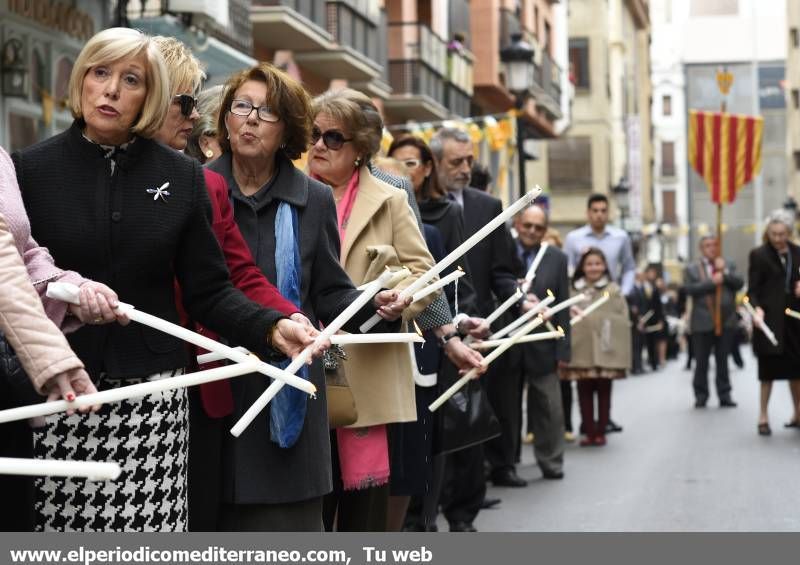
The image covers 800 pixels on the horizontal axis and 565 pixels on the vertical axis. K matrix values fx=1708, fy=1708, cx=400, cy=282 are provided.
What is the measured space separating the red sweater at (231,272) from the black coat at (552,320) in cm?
746

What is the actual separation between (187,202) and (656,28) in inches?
4407

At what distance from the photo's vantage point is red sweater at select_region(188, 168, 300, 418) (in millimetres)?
4809

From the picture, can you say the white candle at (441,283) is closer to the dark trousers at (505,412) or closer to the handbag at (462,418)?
the handbag at (462,418)

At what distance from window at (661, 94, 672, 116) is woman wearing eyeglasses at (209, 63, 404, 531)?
105 m

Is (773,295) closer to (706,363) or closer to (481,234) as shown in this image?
(706,363)

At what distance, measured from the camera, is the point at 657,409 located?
19.4 metres

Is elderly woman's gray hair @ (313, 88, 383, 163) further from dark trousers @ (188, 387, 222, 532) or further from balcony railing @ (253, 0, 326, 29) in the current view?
balcony railing @ (253, 0, 326, 29)

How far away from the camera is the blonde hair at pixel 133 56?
4336 mm

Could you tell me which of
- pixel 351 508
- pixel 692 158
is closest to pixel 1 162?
pixel 351 508

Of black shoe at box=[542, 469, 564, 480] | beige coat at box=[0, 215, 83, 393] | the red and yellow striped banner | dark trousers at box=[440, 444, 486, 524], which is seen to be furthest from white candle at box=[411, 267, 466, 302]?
the red and yellow striped banner

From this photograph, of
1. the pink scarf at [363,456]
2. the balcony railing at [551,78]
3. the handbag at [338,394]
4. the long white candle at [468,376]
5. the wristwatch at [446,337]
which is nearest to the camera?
the handbag at [338,394]

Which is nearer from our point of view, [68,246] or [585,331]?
[68,246]

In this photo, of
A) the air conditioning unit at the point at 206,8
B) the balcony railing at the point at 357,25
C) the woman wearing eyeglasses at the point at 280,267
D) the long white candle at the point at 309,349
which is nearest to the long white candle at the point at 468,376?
the woman wearing eyeglasses at the point at 280,267
